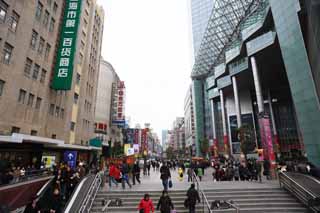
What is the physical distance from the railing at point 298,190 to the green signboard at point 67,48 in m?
20.8

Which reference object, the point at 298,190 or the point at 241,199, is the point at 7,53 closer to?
the point at 241,199

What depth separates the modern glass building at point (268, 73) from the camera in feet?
67.1

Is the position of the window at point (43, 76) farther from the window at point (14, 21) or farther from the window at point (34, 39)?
the window at point (14, 21)

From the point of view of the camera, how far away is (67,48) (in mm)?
21859

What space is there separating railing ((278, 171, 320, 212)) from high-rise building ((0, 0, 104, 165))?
17.6m

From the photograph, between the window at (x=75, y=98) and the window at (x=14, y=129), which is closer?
the window at (x=14, y=129)

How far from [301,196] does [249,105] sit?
161 feet

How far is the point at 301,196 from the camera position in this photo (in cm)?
992

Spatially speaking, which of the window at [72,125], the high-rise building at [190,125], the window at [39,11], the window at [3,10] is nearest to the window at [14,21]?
the window at [3,10]

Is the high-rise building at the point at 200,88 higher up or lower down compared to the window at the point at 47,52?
higher up

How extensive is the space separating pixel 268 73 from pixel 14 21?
49153 mm

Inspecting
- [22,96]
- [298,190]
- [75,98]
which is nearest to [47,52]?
[22,96]

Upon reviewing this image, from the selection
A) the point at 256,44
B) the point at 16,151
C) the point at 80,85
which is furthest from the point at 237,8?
the point at 16,151

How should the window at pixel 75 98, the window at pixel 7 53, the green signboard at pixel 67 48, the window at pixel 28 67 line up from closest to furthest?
the window at pixel 7 53 < the window at pixel 28 67 < the green signboard at pixel 67 48 < the window at pixel 75 98
